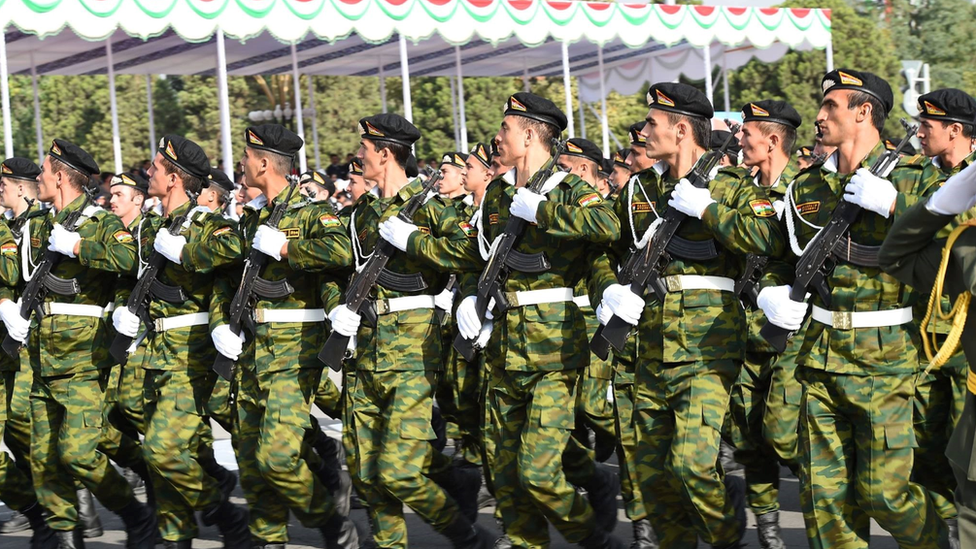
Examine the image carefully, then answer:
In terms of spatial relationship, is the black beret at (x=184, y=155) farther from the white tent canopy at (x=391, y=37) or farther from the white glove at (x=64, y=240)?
the white tent canopy at (x=391, y=37)

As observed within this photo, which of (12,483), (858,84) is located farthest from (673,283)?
(12,483)

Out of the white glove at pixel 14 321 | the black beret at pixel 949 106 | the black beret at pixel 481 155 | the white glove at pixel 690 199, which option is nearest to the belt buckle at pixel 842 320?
the white glove at pixel 690 199

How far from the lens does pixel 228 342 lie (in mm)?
6039

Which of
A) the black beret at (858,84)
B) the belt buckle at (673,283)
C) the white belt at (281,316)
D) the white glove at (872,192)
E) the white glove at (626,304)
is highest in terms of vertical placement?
the black beret at (858,84)

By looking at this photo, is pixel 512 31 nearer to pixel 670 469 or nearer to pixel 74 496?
pixel 74 496

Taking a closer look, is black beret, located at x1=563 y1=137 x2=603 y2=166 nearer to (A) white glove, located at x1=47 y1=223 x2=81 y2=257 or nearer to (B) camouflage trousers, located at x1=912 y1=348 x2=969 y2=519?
(A) white glove, located at x1=47 y1=223 x2=81 y2=257

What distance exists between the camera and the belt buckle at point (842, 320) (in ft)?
15.1

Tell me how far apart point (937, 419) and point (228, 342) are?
9.81 ft

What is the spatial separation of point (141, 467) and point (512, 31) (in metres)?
10.5

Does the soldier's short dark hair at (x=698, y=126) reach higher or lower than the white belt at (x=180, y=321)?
higher

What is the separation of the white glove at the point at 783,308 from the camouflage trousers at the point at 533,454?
954 millimetres

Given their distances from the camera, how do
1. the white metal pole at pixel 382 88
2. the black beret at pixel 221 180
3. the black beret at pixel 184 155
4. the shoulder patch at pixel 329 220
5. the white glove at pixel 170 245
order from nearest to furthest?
1. the shoulder patch at pixel 329 220
2. the white glove at pixel 170 245
3. the black beret at pixel 184 155
4. the black beret at pixel 221 180
5. the white metal pole at pixel 382 88

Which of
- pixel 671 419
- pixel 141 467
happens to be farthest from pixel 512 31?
pixel 671 419

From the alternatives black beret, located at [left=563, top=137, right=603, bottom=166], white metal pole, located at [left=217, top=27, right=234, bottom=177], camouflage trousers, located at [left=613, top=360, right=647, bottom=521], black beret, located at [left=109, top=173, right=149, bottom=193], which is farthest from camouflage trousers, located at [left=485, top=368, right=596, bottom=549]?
white metal pole, located at [left=217, top=27, right=234, bottom=177]
